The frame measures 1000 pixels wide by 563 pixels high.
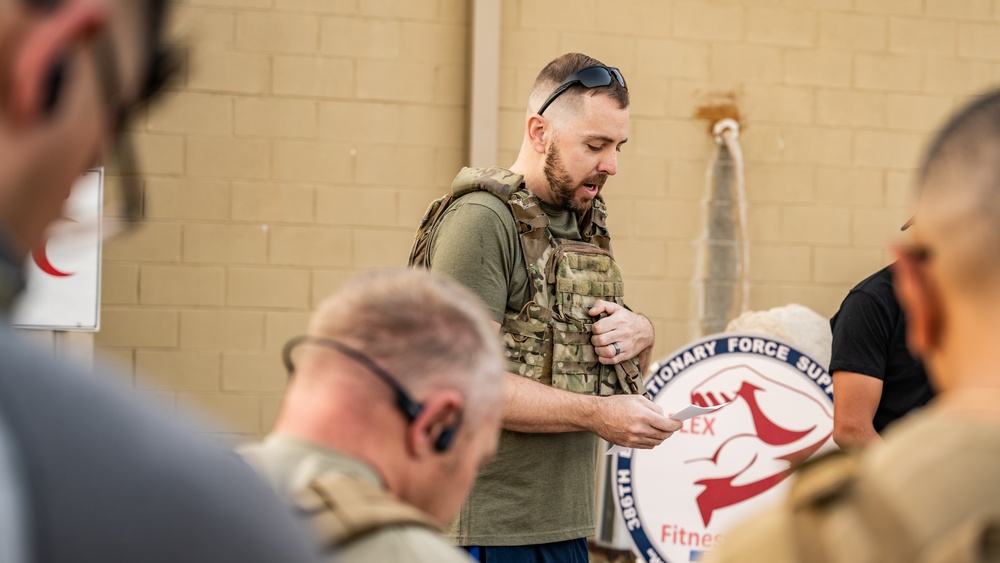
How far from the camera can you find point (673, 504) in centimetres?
479

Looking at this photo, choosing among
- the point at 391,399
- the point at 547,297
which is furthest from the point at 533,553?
the point at 391,399

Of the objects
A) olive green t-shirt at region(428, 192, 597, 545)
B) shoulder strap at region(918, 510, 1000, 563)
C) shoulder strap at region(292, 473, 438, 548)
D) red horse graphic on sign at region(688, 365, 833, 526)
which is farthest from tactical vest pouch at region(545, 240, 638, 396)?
shoulder strap at region(918, 510, 1000, 563)

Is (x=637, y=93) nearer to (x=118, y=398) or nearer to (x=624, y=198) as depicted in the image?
(x=624, y=198)

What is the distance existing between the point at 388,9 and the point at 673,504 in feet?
9.48

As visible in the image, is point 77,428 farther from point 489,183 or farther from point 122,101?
point 489,183

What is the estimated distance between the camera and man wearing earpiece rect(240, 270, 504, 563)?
1.55m

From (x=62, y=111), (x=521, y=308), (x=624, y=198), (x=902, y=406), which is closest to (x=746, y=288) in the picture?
(x=624, y=198)

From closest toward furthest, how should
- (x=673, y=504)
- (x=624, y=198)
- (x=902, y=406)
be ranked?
(x=902, y=406) < (x=673, y=504) < (x=624, y=198)

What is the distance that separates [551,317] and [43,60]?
105 inches

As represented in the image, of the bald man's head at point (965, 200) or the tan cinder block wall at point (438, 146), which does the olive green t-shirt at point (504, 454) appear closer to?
the bald man's head at point (965, 200)

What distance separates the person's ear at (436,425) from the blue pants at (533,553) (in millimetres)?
1606

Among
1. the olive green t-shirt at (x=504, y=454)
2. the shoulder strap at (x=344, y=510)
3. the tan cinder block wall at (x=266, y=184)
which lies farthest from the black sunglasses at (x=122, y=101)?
the tan cinder block wall at (x=266, y=184)

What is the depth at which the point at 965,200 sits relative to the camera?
4.07 feet

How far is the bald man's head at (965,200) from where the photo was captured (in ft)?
4.00
